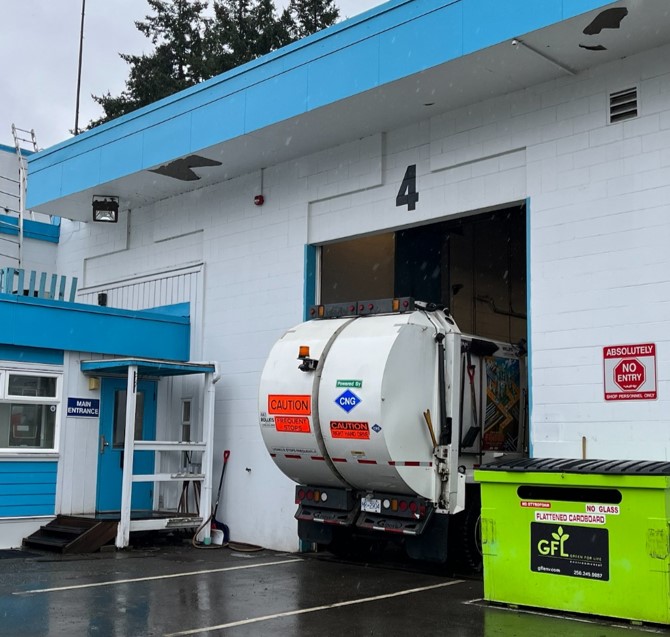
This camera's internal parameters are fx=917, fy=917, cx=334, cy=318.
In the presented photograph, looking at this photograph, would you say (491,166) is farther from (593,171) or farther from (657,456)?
(657,456)

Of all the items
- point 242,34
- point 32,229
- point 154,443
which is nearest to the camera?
point 154,443

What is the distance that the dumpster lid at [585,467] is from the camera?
7.80 meters

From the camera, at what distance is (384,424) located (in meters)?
9.90

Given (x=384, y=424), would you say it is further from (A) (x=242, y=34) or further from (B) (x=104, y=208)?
(A) (x=242, y=34)

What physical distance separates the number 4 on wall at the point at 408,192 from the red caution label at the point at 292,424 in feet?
11.4

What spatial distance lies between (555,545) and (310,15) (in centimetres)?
3494

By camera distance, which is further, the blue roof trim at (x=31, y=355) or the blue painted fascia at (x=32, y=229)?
the blue painted fascia at (x=32, y=229)

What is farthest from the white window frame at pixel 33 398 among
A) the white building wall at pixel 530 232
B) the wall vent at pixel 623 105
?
the wall vent at pixel 623 105

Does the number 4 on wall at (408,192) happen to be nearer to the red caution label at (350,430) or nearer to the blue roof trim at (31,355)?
the red caution label at (350,430)

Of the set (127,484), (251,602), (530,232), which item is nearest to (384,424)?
(251,602)

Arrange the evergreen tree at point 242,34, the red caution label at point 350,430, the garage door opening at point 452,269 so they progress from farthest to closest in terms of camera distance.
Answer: the evergreen tree at point 242,34 → the garage door opening at point 452,269 → the red caution label at point 350,430

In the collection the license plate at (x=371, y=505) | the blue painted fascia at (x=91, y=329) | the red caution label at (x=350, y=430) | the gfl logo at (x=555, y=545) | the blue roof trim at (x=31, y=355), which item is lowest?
the gfl logo at (x=555, y=545)

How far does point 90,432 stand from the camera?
14172mm

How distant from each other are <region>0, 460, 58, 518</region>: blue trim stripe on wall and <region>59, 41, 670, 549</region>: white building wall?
2.52m
